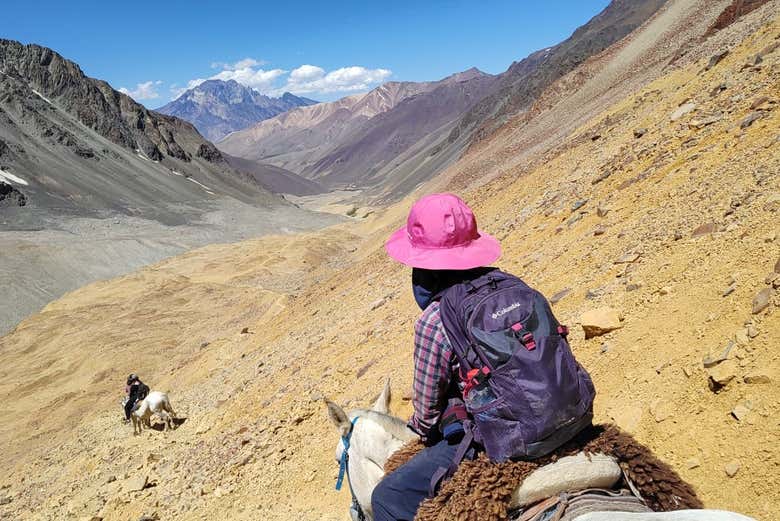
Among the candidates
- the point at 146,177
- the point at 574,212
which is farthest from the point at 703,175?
the point at 146,177

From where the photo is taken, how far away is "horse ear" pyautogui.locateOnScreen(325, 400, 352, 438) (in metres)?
3.38

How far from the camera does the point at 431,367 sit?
2729 mm

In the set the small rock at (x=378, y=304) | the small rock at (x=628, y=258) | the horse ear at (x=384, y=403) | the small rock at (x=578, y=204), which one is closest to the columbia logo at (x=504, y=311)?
the horse ear at (x=384, y=403)

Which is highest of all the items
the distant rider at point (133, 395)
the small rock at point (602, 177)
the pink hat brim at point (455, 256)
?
the pink hat brim at point (455, 256)

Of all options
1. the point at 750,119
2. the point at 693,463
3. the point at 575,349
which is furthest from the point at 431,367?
the point at 750,119

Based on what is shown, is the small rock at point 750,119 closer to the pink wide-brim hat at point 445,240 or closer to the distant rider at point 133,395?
the pink wide-brim hat at point 445,240

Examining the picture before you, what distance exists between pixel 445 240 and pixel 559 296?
14.8 ft

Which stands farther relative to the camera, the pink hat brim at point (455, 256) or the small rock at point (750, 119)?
the small rock at point (750, 119)

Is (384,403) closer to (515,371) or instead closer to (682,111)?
(515,371)

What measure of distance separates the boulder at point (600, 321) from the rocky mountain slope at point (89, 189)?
2772 centimetres

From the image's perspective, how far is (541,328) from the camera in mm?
2357

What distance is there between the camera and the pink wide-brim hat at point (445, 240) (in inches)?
107

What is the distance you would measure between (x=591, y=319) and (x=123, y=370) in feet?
51.5

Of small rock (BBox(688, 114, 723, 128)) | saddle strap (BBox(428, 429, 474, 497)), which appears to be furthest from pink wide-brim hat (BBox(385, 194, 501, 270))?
small rock (BBox(688, 114, 723, 128))
